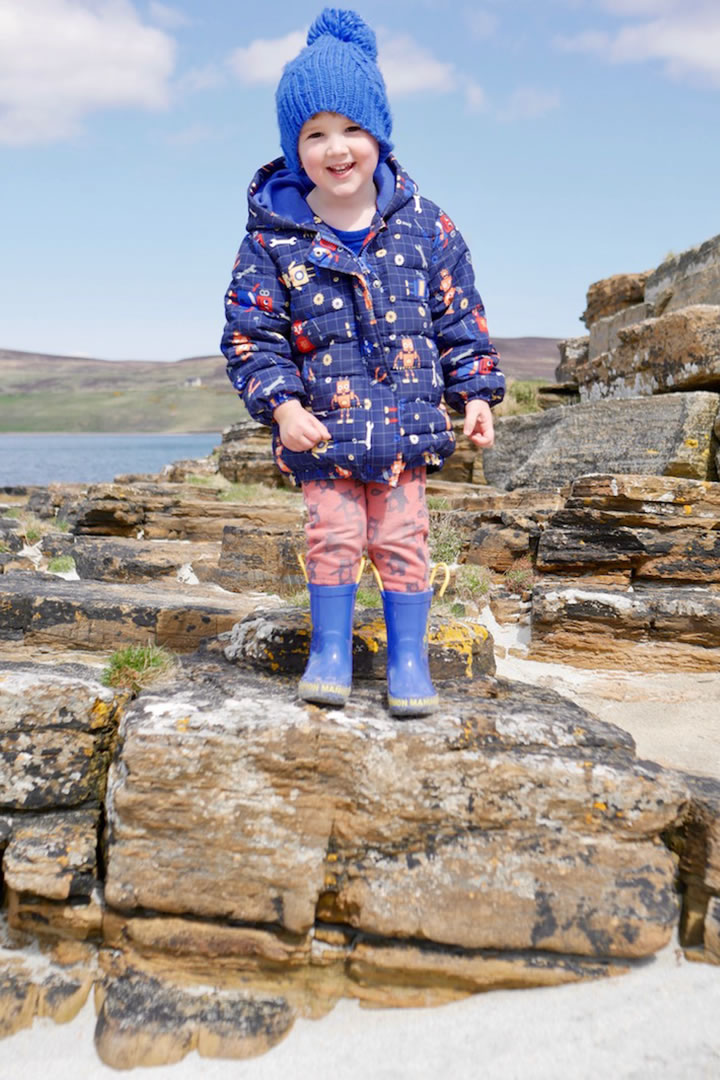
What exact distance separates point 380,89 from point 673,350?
6244 mm

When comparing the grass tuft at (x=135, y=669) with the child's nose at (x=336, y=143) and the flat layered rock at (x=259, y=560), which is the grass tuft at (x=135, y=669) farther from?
the flat layered rock at (x=259, y=560)

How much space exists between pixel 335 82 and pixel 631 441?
6.17 metres

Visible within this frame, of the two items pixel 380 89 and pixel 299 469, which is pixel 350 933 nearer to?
pixel 299 469

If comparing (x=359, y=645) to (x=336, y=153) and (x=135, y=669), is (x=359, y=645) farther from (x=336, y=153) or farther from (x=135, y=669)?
(x=336, y=153)

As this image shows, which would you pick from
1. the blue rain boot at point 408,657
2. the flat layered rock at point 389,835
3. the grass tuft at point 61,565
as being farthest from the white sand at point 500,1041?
the grass tuft at point 61,565

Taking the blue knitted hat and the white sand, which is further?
the blue knitted hat

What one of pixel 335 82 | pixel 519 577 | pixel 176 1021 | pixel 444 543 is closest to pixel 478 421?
pixel 335 82

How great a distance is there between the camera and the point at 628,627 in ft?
18.4

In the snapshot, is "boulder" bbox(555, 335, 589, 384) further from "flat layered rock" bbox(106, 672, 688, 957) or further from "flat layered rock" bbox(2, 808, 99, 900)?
"flat layered rock" bbox(2, 808, 99, 900)

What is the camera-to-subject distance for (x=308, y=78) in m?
2.92

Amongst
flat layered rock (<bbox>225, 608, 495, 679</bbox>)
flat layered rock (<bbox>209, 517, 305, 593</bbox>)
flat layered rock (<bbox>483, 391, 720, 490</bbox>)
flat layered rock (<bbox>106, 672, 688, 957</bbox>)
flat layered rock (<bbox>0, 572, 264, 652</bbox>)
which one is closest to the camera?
flat layered rock (<bbox>106, 672, 688, 957</bbox>)

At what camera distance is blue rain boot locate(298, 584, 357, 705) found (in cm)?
309

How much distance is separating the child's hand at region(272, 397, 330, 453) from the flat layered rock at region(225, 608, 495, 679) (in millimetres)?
1024

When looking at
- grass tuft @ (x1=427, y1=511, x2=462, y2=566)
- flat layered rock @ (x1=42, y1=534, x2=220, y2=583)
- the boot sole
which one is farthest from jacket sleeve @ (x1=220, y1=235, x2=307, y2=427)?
flat layered rock @ (x1=42, y1=534, x2=220, y2=583)
